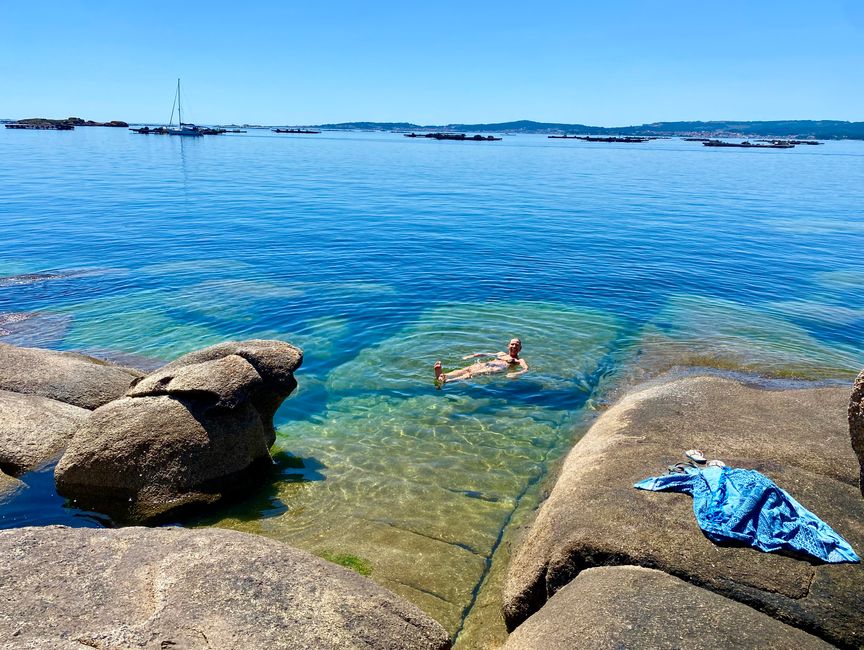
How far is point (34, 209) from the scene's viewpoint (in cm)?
3931

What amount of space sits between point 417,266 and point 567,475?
19335mm

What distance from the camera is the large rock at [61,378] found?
1174cm

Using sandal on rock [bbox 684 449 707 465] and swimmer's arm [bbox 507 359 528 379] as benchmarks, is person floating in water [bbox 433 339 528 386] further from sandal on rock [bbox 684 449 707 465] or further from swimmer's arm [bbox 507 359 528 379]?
sandal on rock [bbox 684 449 707 465]

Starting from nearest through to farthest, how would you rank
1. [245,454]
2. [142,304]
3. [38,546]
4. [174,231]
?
[38,546], [245,454], [142,304], [174,231]

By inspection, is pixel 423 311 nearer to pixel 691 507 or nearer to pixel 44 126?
pixel 691 507

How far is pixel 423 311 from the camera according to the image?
2112cm

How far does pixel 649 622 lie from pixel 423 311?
16162 mm

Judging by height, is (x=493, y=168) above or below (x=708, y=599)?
above

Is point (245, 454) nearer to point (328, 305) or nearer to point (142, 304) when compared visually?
point (328, 305)

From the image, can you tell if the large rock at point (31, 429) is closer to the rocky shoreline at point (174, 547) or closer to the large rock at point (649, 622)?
the rocky shoreline at point (174, 547)

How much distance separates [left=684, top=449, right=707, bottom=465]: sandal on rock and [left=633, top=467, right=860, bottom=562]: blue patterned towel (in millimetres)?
709

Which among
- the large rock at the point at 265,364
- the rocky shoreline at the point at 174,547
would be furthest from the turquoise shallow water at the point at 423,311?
the large rock at the point at 265,364

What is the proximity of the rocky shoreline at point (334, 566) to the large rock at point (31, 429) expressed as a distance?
3 centimetres

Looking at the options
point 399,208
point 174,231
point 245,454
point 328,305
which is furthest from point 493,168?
point 245,454
